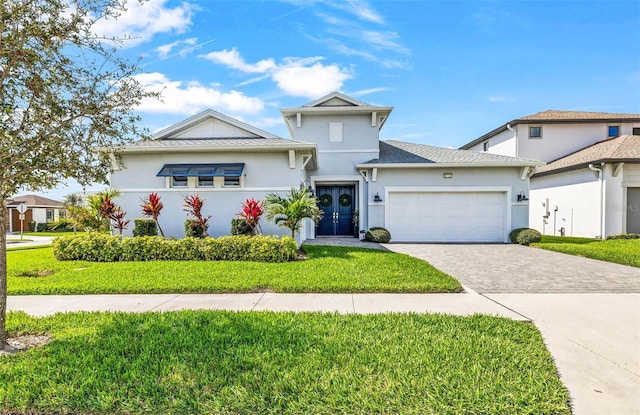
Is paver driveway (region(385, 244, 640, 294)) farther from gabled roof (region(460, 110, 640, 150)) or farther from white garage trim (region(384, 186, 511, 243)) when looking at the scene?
gabled roof (region(460, 110, 640, 150))

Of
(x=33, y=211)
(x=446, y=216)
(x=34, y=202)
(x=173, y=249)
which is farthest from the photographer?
(x=34, y=202)

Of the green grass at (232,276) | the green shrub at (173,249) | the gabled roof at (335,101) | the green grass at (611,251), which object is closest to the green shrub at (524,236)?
the green grass at (611,251)

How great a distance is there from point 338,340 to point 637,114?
2675 centimetres

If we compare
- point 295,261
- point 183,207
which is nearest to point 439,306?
point 295,261

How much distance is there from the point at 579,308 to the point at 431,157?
10464mm

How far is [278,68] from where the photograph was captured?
12812 millimetres

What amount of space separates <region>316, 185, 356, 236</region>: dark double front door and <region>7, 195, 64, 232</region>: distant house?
3331 cm

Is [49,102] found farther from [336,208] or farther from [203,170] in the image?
[336,208]

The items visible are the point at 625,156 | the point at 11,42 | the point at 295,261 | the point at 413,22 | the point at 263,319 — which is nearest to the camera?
the point at 11,42

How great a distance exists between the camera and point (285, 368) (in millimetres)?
3033

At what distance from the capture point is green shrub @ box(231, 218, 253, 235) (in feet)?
34.3

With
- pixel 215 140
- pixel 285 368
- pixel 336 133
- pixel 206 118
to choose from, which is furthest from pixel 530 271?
pixel 206 118

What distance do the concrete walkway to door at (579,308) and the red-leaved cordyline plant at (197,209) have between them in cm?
728

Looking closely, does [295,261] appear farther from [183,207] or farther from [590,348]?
[590,348]
